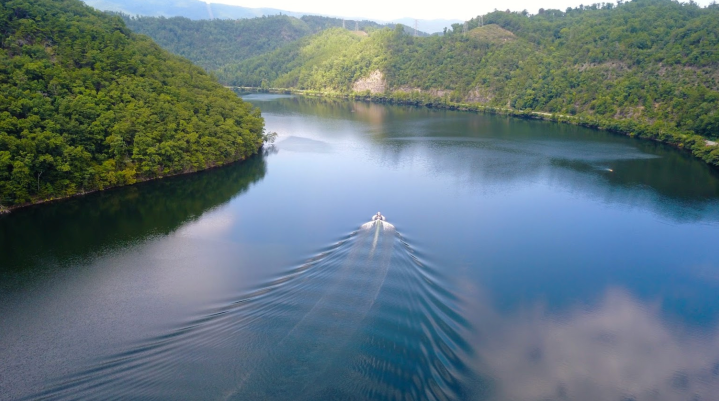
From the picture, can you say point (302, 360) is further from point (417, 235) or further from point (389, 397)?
point (417, 235)

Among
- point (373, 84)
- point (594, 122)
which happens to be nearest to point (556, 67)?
point (594, 122)

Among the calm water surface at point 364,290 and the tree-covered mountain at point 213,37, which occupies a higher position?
the tree-covered mountain at point 213,37

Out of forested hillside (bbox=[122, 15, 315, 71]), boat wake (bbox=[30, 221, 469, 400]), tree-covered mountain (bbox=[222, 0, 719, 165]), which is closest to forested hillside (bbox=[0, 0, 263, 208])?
boat wake (bbox=[30, 221, 469, 400])

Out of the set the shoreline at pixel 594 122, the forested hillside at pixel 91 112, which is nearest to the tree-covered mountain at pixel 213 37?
the shoreline at pixel 594 122

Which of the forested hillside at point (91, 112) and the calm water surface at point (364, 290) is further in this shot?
A: the forested hillside at point (91, 112)

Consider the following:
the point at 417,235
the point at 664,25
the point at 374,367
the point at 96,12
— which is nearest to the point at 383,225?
the point at 417,235

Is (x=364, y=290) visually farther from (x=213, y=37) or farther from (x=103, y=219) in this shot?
(x=213, y=37)

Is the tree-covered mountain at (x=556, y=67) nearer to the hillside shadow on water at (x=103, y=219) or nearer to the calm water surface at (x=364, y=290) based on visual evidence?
the calm water surface at (x=364, y=290)
